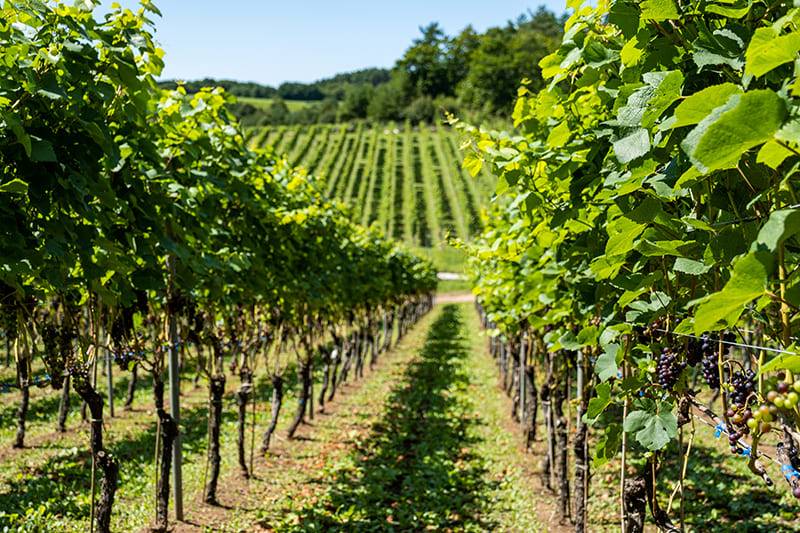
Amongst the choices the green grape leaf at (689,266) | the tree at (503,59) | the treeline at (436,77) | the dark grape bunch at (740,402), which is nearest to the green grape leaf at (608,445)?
the dark grape bunch at (740,402)

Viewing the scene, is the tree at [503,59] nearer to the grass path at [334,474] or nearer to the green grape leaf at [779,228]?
the grass path at [334,474]

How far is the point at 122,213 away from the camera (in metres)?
3.35

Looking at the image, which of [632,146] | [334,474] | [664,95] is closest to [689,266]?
[632,146]

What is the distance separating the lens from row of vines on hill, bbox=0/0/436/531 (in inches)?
97.4

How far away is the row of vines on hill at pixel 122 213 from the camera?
2475mm

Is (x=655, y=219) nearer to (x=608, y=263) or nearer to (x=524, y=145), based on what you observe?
(x=608, y=263)

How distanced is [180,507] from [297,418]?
3.57 meters

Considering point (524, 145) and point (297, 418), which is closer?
point (524, 145)

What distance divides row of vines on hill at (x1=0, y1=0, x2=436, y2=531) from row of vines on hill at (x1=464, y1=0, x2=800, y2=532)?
187 centimetres

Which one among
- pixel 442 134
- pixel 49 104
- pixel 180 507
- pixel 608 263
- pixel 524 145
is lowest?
pixel 180 507

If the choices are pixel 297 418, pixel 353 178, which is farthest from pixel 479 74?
pixel 297 418

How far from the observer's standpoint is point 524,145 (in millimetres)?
2818

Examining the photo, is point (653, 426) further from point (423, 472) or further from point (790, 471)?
point (423, 472)

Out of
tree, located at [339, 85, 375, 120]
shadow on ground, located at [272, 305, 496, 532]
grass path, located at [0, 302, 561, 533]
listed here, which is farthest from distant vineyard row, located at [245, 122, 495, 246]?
grass path, located at [0, 302, 561, 533]
